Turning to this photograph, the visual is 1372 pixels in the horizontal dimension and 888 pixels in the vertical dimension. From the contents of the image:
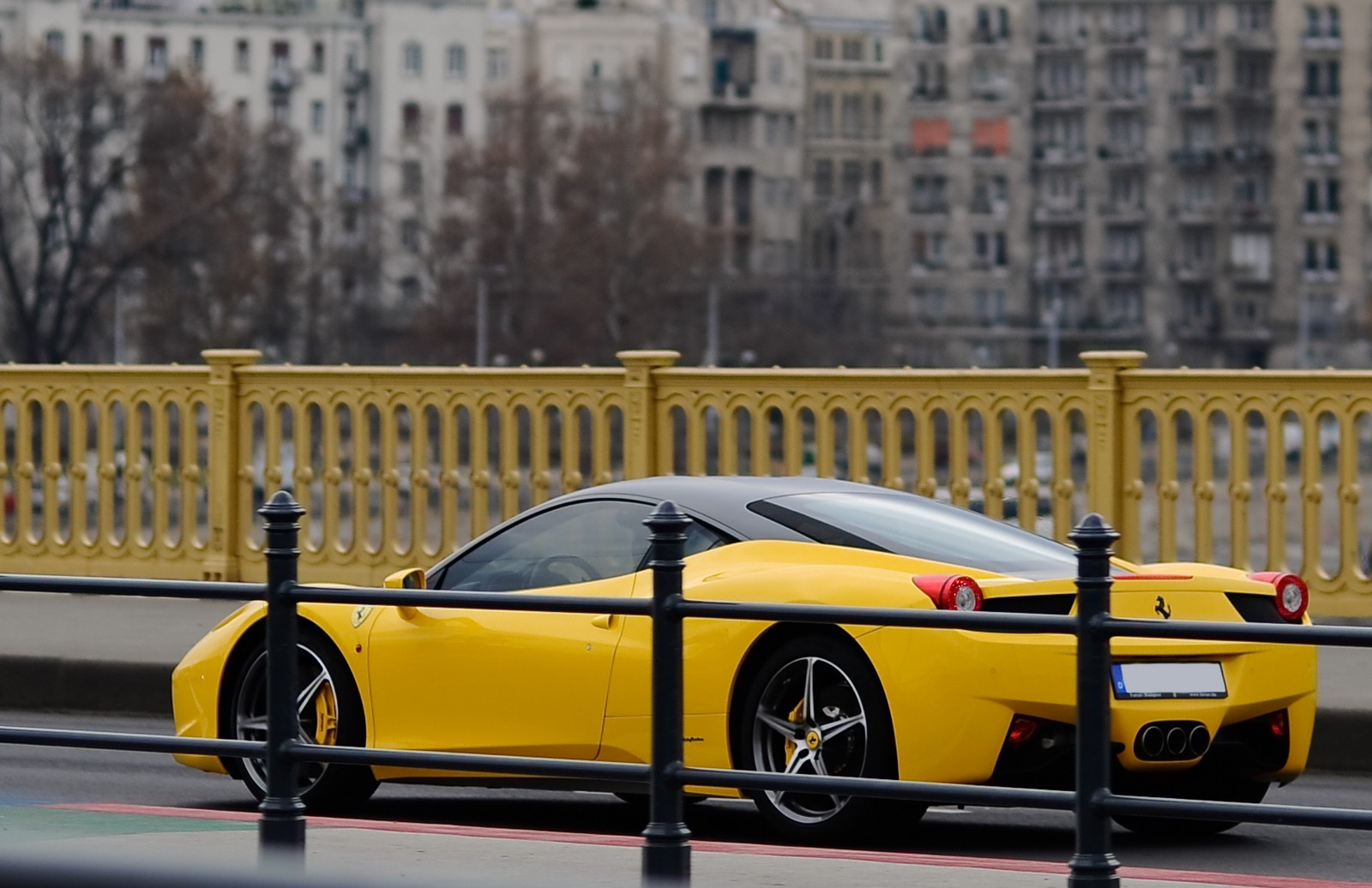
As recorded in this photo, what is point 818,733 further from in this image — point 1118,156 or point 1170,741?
point 1118,156

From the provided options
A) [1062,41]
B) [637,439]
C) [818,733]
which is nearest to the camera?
[818,733]

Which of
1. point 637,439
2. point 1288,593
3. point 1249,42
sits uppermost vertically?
point 1249,42

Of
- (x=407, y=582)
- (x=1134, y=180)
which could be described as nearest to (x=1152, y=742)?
(x=407, y=582)

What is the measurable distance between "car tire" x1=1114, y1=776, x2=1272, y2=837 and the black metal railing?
5.44 feet

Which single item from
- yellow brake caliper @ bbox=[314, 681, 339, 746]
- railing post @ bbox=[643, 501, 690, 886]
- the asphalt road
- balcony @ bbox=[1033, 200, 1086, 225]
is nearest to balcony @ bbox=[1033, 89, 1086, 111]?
balcony @ bbox=[1033, 200, 1086, 225]

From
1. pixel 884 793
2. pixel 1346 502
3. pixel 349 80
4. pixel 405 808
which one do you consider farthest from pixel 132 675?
pixel 349 80

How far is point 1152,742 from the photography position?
24.0ft

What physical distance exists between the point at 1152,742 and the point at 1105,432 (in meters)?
5.44

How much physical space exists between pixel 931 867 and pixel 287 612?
170 centimetres

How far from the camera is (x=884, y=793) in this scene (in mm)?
5637

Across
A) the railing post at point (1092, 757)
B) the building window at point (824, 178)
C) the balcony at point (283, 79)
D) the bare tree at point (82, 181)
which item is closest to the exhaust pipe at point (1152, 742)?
the railing post at point (1092, 757)

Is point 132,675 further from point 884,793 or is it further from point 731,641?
point 884,793

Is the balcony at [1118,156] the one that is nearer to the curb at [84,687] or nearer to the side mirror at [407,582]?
the curb at [84,687]

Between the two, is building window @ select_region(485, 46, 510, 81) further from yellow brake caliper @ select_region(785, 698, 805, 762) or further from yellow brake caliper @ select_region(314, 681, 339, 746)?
yellow brake caliper @ select_region(785, 698, 805, 762)
